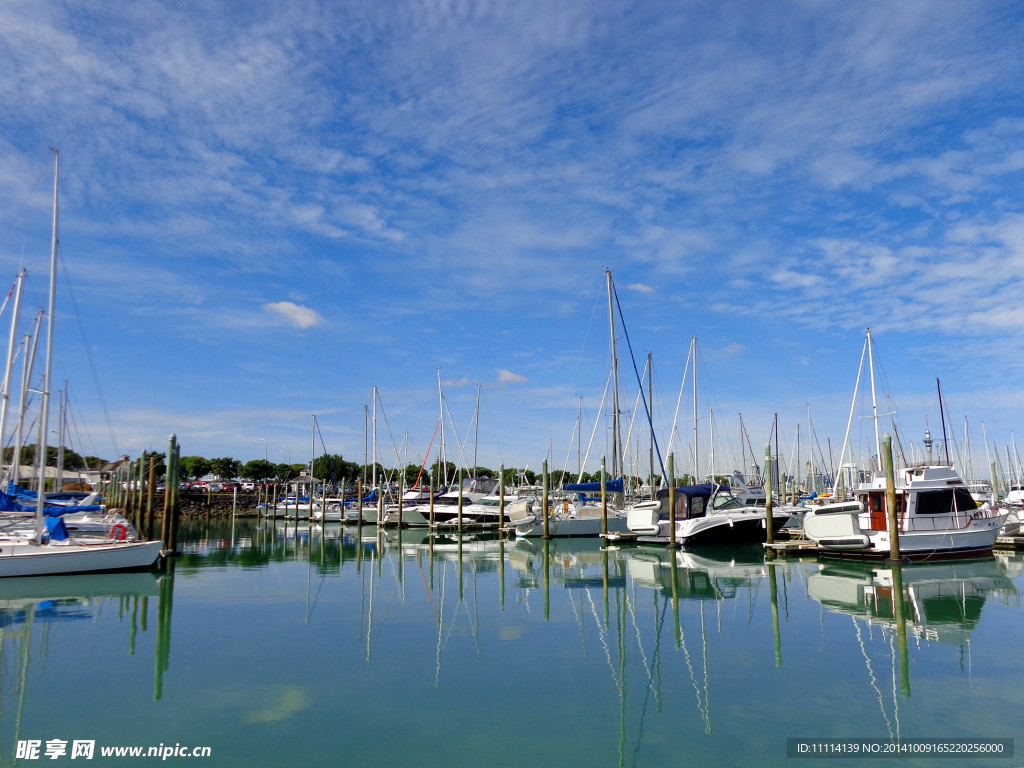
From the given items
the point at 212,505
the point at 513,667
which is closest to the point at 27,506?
the point at 513,667

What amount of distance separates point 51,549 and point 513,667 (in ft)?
69.1

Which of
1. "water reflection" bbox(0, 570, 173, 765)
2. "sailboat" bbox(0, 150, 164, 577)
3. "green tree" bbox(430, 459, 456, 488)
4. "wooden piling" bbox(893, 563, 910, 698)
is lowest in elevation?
"wooden piling" bbox(893, 563, 910, 698)

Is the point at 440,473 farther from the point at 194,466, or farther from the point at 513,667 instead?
the point at 513,667

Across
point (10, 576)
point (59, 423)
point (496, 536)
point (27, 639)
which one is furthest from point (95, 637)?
point (59, 423)

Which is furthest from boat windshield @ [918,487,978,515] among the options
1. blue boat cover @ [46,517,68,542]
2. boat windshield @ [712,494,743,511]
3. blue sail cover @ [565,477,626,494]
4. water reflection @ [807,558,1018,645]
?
blue boat cover @ [46,517,68,542]

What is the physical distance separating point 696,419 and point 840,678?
3707 cm

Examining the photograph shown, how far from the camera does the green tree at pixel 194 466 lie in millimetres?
131875

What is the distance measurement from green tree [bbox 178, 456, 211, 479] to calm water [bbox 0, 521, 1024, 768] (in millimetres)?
114170

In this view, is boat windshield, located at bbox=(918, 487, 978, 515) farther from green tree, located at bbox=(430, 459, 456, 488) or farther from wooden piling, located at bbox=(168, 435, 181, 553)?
green tree, located at bbox=(430, 459, 456, 488)

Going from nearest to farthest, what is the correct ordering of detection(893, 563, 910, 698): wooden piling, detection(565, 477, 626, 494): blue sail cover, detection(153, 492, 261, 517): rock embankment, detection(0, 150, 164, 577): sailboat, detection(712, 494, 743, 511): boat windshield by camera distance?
1. detection(893, 563, 910, 698): wooden piling
2. detection(0, 150, 164, 577): sailboat
3. detection(712, 494, 743, 511): boat windshield
4. detection(565, 477, 626, 494): blue sail cover
5. detection(153, 492, 261, 517): rock embankment

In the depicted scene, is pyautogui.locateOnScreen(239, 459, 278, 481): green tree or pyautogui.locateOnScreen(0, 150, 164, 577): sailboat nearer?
A: pyautogui.locateOnScreen(0, 150, 164, 577): sailboat

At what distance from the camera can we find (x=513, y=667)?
14391 millimetres

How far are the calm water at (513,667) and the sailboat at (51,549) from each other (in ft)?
2.21

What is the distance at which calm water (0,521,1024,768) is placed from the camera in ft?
33.7
